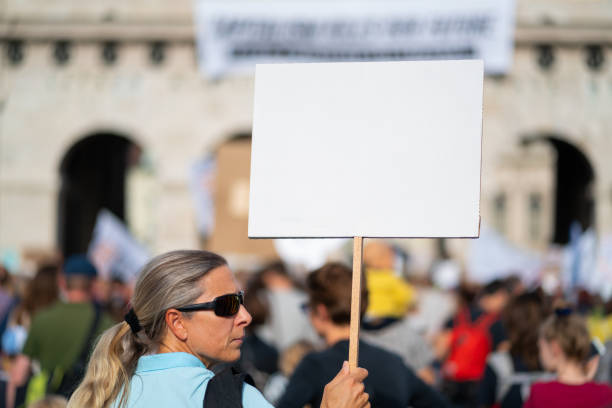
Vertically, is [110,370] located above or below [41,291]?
above

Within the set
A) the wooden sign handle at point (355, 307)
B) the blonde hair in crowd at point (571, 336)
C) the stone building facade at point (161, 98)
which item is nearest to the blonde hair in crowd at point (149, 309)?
the wooden sign handle at point (355, 307)

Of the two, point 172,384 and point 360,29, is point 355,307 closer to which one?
point 172,384

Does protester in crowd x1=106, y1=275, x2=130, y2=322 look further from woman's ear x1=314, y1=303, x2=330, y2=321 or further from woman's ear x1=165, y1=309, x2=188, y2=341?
woman's ear x1=165, y1=309, x2=188, y2=341

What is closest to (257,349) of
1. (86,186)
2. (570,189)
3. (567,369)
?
(567,369)

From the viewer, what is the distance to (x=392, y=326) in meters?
4.74

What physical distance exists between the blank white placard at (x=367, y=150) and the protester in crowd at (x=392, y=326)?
190 centimetres

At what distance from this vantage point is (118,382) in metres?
2.27

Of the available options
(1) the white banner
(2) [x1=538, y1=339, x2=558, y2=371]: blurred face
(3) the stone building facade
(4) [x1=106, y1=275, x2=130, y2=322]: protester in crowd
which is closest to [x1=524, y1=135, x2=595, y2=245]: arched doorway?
(3) the stone building facade

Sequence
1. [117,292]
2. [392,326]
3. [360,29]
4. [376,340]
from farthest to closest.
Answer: [360,29] < [117,292] < [392,326] < [376,340]

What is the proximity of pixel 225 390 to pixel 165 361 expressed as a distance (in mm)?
242

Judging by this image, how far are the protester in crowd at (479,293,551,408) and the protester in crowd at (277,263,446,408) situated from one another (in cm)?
174

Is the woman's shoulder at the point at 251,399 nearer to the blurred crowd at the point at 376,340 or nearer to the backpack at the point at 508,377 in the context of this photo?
the blurred crowd at the point at 376,340

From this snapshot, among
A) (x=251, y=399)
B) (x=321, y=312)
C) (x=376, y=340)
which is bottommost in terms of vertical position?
(x=376, y=340)

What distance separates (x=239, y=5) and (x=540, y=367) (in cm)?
1750
